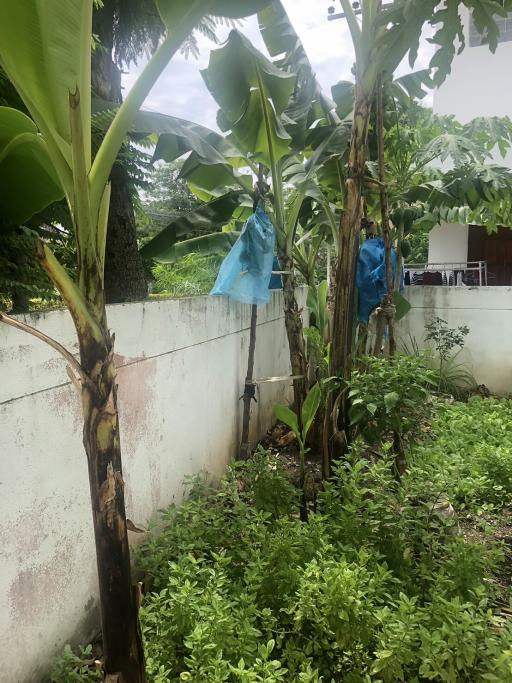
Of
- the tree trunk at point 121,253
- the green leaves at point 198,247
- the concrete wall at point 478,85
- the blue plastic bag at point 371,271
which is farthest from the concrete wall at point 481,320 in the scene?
the concrete wall at point 478,85

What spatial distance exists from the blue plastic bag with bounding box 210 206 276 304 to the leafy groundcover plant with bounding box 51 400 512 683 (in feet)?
4.29

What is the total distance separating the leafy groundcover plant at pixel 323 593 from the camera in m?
1.55

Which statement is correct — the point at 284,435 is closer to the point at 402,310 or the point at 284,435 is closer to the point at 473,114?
the point at 402,310

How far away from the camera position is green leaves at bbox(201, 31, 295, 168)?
2.84 m

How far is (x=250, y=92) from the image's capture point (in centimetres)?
304

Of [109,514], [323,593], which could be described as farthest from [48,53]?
[323,593]

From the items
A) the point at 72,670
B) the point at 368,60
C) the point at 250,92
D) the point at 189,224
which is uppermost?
the point at 368,60

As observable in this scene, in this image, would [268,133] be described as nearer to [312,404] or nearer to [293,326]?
[293,326]

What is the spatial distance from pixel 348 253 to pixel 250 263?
0.72 metres

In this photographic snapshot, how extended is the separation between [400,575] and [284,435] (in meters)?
2.46

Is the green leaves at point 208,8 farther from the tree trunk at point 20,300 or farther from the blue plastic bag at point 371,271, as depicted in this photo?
the blue plastic bag at point 371,271

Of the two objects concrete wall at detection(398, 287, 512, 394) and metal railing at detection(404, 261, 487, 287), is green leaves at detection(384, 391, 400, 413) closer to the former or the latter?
concrete wall at detection(398, 287, 512, 394)

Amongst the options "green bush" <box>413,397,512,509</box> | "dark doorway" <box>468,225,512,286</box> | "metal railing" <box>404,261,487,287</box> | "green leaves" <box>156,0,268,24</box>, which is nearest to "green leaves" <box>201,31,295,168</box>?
"green leaves" <box>156,0,268,24</box>

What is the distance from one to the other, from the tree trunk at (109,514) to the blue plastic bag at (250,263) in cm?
229
